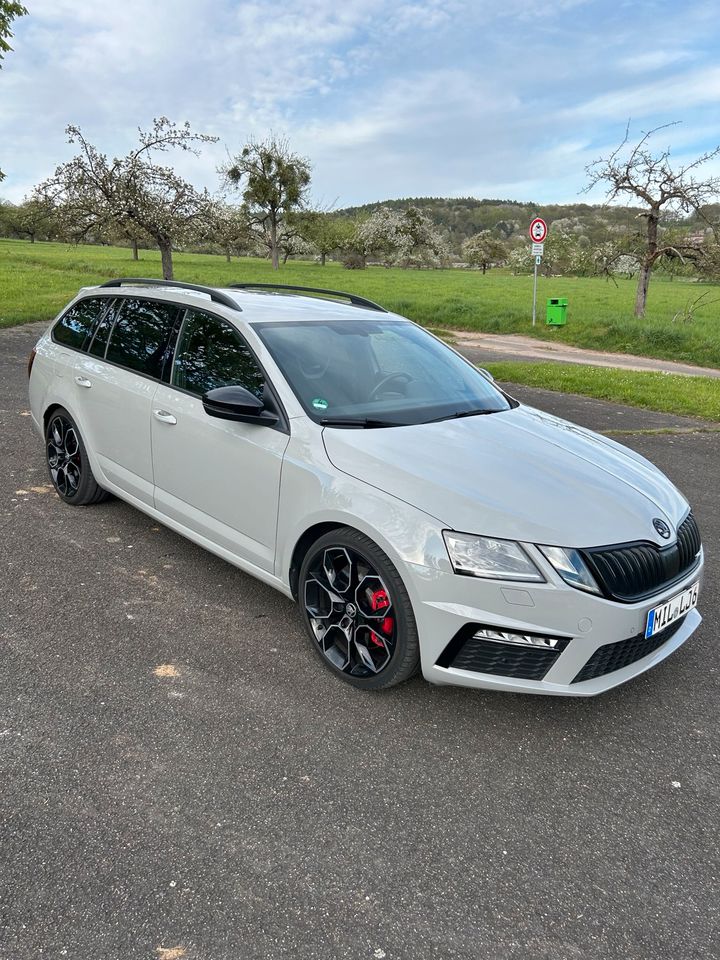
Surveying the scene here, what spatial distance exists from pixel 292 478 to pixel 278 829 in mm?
1475

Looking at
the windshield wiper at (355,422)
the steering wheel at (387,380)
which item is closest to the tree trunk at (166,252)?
the steering wheel at (387,380)

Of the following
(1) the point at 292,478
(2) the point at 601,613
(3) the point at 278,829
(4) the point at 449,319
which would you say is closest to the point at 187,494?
(1) the point at 292,478

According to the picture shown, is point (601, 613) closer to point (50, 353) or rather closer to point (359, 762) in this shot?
point (359, 762)

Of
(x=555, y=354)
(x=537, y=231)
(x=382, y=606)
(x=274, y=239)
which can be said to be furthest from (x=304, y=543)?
(x=274, y=239)

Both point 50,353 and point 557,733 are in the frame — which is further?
point 50,353

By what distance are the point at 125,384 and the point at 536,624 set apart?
291cm

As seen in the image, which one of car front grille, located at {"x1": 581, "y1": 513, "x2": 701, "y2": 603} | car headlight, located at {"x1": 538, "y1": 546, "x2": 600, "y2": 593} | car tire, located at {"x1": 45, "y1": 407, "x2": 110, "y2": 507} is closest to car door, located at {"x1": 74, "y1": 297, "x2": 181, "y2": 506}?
car tire, located at {"x1": 45, "y1": 407, "x2": 110, "y2": 507}

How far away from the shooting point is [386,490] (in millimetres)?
2932

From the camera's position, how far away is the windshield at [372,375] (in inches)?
139

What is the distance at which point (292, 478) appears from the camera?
128 inches

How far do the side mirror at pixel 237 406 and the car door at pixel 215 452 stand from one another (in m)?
0.06

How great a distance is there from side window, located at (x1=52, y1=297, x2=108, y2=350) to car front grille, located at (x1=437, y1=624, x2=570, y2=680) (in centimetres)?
350

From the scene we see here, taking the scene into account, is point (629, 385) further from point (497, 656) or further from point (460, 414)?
point (497, 656)

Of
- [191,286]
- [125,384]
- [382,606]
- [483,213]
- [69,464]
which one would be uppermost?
[483,213]
